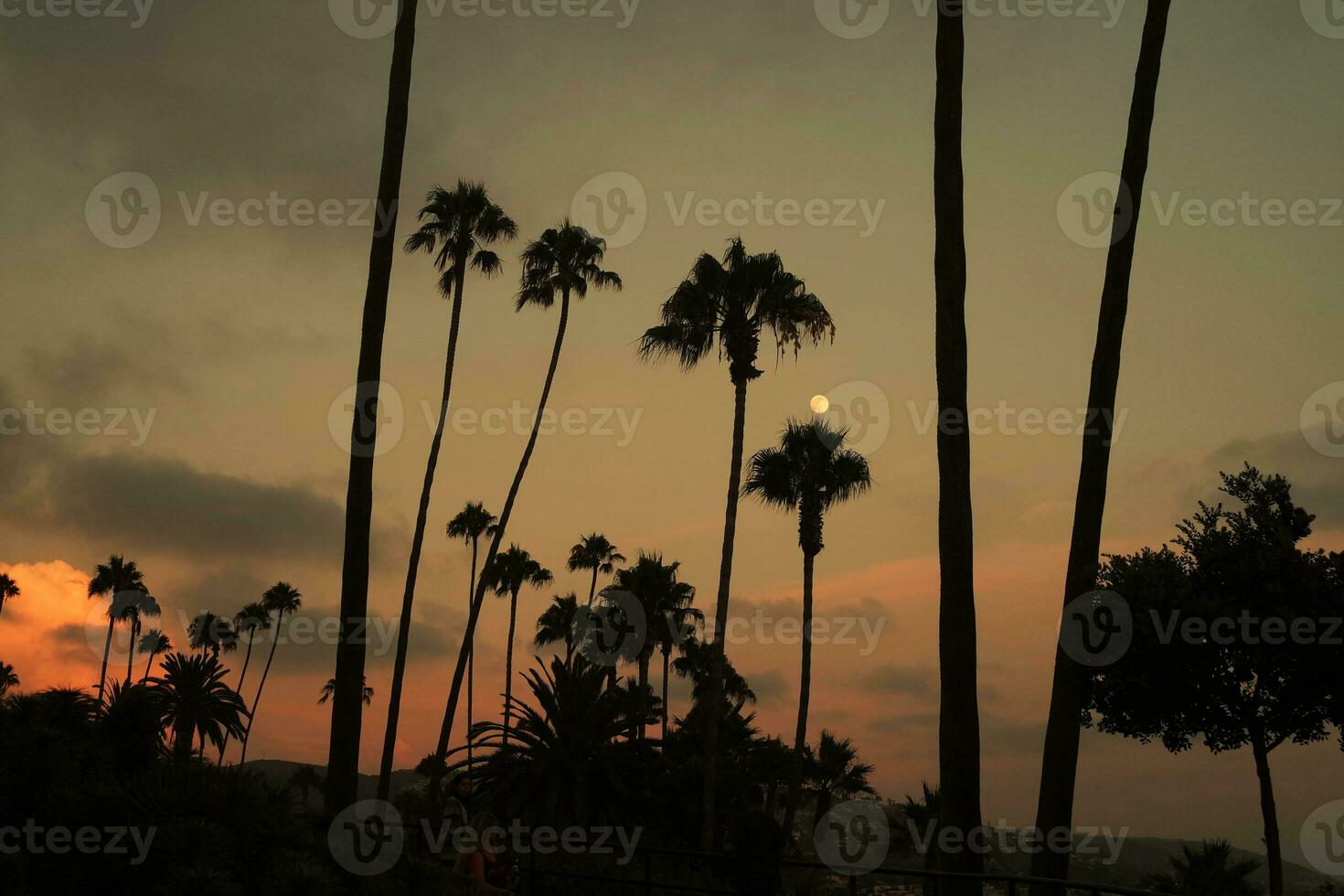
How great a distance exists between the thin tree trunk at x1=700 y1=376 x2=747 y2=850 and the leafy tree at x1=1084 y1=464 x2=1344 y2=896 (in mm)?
12813

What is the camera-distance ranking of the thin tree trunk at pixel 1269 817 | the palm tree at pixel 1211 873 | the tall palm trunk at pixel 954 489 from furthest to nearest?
1. the palm tree at pixel 1211 873
2. the thin tree trunk at pixel 1269 817
3. the tall palm trunk at pixel 954 489

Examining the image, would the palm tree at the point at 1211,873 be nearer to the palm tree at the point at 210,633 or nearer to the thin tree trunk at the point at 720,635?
the thin tree trunk at the point at 720,635

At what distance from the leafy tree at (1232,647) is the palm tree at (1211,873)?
535 centimetres

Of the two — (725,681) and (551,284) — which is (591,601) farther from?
(551,284)

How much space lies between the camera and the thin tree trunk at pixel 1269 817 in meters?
17.8

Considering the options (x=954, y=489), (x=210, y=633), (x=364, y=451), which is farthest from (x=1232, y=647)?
(x=210, y=633)

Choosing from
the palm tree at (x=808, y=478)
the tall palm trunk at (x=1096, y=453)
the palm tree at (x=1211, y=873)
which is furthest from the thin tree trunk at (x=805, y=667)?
the tall palm trunk at (x=1096, y=453)

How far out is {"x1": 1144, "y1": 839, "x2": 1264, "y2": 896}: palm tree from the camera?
2300 cm

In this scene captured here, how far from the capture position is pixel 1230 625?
1850 cm

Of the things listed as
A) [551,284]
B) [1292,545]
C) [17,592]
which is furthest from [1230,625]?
[17,592]

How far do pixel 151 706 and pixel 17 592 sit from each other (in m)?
89.7

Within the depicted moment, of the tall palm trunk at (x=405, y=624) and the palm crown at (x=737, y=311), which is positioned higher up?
the palm crown at (x=737, y=311)

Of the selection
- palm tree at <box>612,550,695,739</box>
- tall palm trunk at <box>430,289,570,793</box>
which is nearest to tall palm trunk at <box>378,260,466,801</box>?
tall palm trunk at <box>430,289,570,793</box>

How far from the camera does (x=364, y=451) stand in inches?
483
